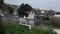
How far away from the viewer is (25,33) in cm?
1214

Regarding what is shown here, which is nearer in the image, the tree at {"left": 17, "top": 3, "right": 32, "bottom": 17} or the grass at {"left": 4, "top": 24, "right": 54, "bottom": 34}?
the grass at {"left": 4, "top": 24, "right": 54, "bottom": 34}

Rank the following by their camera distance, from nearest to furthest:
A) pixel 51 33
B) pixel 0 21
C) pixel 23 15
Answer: pixel 0 21
pixel 51 33
pixel 23 15

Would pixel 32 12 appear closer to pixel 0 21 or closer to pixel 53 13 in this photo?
pixel 53 13

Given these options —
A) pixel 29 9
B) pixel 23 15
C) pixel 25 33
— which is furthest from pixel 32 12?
pixel 25 33

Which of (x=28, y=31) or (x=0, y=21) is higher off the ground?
(x=0, y=21)

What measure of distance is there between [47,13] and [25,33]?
7077 mm

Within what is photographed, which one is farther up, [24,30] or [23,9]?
[23,9]

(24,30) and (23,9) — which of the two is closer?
(24,30)

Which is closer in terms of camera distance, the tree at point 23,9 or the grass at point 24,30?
the grass at point 24,30

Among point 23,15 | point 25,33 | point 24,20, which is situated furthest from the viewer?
point 23,15

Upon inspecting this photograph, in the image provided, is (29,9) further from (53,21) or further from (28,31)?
(28,31)

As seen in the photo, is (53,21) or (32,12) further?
(32,12)

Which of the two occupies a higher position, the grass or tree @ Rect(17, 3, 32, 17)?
tree @ Rect(17, 3, 32, 17)

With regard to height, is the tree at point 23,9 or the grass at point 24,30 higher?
the tree at point 23,9
